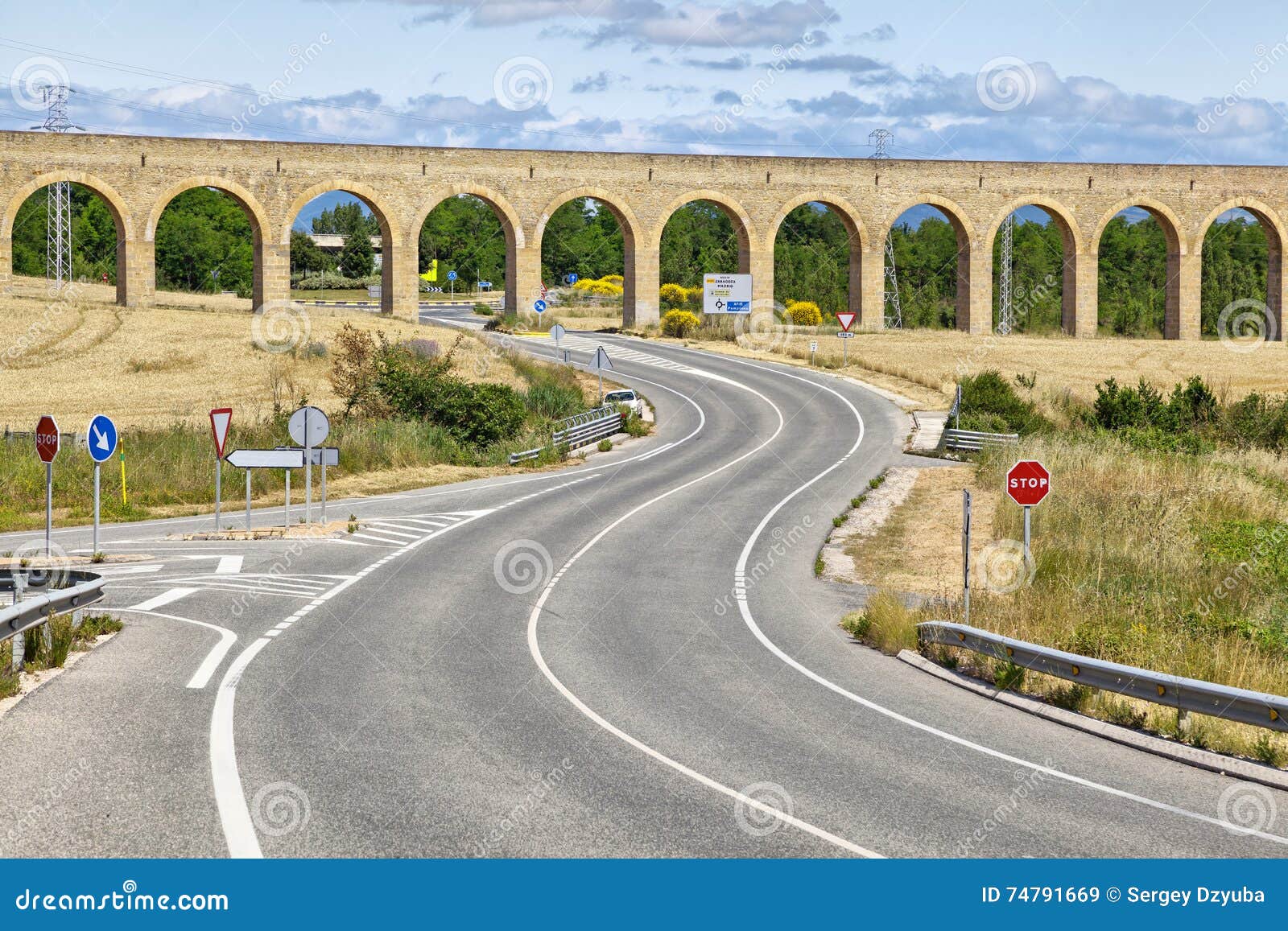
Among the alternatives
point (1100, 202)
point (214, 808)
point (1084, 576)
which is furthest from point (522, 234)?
point (214, 808)

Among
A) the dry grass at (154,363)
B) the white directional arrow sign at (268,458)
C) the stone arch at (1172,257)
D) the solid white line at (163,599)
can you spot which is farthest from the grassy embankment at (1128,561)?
the stone arch at (1172,257)

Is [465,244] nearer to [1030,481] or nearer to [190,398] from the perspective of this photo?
[190,398]

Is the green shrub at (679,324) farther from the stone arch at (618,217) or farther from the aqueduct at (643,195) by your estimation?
the stone arch at (618,217)

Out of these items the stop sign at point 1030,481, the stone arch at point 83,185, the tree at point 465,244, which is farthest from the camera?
the tree at point 465,244

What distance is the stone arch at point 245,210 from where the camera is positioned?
57156 millimetres

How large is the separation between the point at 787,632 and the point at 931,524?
10583mm

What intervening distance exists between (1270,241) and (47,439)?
2715 inches

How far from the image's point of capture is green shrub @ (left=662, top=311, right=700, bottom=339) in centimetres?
6875

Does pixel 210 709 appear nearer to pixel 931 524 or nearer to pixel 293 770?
pixel 293 770

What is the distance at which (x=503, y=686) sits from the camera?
12.9 meters

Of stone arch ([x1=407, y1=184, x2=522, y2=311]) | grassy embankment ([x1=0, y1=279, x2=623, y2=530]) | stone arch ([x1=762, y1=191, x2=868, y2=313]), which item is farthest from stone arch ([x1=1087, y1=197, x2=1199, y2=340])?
grassy embankment ([x1=0, y1=279, x2=623, y2=530])

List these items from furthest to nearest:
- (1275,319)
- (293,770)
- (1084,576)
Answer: (1275,319)
(1084,576)
(293,770)

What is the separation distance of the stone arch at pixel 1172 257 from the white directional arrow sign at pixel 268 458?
52.6m

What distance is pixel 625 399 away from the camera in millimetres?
46125
